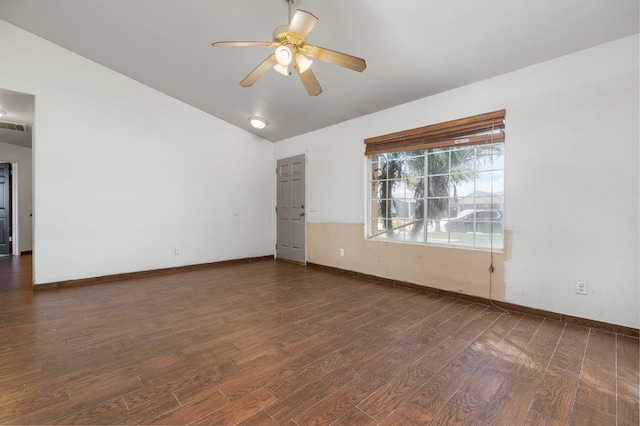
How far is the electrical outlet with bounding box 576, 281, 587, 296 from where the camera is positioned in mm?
2607

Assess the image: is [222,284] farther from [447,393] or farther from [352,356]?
[447,393]

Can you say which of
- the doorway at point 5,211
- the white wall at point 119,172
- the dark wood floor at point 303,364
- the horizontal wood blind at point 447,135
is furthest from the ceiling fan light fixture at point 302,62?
the doorway at point 5,211

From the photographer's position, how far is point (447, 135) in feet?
11.4

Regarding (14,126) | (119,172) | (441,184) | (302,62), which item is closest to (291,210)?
(119,172)

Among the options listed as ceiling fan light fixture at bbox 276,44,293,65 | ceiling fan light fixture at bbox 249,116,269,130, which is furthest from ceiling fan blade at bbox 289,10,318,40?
ceiling fan light fixture at bbox 249,116,269,130

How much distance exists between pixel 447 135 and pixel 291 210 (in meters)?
3.26

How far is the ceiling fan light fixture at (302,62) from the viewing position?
7.61ft

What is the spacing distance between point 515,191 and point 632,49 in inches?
56.0

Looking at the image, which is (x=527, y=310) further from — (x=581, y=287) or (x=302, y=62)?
(x=302, y=62)

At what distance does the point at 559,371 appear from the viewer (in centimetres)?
188

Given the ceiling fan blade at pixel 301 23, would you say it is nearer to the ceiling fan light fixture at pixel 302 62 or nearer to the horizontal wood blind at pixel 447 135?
the ceiling fan light fixture at pixel 302 62

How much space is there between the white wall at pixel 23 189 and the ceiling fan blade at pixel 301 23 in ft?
25.6

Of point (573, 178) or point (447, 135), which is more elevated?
point (447, 135)

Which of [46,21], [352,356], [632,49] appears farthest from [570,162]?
[46,21]
